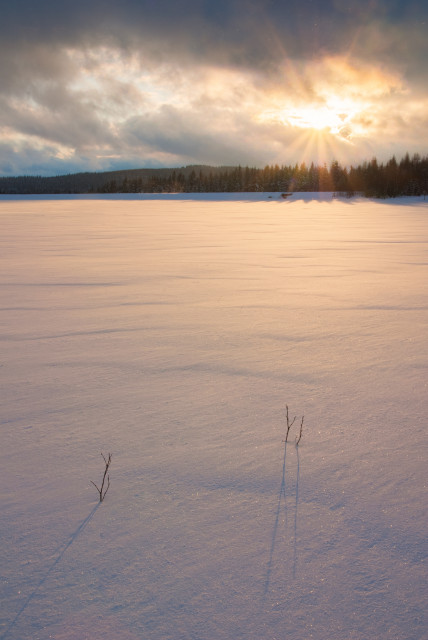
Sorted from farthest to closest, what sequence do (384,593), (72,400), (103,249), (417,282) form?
(103,249) → (417,282) → (72,400) → (384,593)

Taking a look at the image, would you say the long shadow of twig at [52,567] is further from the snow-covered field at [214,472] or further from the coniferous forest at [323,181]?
the coniferous forest at [323,181]

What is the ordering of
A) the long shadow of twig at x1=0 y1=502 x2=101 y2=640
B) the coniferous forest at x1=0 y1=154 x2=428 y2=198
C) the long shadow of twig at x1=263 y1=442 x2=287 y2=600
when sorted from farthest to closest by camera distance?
the coniferous forest at x1=0 y1=154 x2=428 y2=198, the long shadow of twig at x1=263 y1=442 x2=287 y2=600, the long shadow of twig at x1=0 y1=502 x2=101 y2=640

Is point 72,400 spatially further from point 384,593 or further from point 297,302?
point 297,302

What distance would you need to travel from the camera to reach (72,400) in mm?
2340

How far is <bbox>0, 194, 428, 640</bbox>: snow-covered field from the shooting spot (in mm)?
1196

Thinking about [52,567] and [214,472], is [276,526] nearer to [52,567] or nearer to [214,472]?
[214,472]

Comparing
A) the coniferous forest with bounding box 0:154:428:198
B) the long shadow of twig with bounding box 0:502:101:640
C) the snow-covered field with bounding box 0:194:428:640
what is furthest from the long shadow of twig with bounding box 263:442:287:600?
the coniferous forest with bounding box 0:154:428:198

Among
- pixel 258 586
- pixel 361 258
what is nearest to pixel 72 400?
pixel 258 586

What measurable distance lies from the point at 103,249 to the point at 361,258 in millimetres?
4966

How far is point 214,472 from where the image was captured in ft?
5.74

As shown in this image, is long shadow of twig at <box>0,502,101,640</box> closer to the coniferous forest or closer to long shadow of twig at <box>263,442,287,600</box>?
long shadow of twig at <box>263,442,287,600</box>

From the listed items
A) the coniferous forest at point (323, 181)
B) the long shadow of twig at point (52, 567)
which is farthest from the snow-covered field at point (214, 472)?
the coniferous forest at point (323, 181)

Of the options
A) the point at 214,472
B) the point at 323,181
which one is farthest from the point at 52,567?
the point at 323,181

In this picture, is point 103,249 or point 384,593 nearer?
point 384,593
